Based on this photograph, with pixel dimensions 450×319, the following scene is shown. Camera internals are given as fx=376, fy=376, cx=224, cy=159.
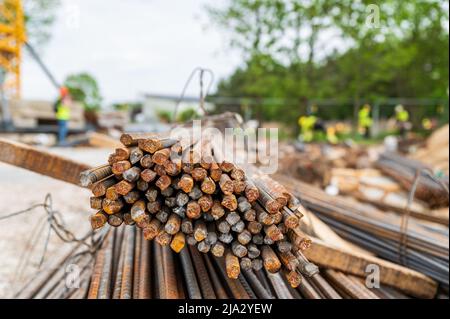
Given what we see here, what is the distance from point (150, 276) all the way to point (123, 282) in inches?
7.1

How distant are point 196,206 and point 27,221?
3.82 meters

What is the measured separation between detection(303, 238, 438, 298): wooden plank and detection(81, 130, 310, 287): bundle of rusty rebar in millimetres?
1077

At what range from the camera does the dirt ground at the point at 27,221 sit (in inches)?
144

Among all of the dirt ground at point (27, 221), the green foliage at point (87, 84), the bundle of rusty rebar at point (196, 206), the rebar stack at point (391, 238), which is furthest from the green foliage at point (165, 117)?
the bundle of rusty rebar at point (196, 206)

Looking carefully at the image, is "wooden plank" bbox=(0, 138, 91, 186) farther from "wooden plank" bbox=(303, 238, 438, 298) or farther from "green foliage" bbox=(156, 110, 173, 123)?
"green foliage" bbox=(156, 110, 173, 123)

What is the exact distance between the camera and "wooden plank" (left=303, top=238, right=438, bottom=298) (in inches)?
116

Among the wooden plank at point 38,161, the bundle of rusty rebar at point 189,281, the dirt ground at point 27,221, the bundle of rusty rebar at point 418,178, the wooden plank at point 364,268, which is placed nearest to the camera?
the bundle of rusty rebar at point 189,281

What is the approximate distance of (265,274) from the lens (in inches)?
111

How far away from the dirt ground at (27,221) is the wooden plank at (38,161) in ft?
3.88

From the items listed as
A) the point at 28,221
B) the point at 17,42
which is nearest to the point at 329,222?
the point at 28,221

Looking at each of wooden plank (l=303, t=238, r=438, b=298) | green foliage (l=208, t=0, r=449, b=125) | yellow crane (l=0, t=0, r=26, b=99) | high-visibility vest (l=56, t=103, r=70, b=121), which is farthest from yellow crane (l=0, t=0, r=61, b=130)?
wooden plank (l=303, t=238, r=438, b=298)

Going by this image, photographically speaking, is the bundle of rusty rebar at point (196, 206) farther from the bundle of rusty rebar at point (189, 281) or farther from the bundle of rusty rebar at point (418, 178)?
the bundle of rusty rebar at point (418, 178)

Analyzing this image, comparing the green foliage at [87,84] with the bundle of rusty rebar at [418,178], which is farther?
the green foliage at [87,84]
